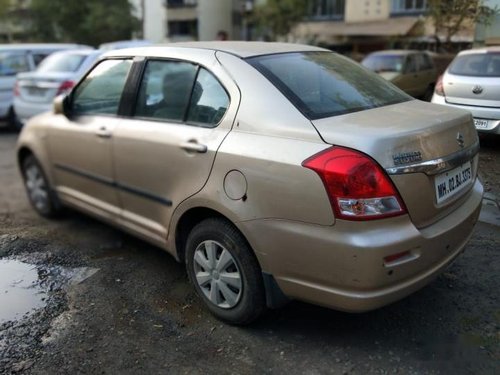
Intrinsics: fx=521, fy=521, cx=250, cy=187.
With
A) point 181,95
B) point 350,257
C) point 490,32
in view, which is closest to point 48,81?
point 181,95

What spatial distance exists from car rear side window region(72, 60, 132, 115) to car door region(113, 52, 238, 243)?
0.25m

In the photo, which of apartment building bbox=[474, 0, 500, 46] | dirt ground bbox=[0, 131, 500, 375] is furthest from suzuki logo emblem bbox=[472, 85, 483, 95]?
apartment building bbox=[474, 0, 500, 46]

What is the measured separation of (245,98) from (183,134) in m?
0.50

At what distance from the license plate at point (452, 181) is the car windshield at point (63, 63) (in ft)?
25.6

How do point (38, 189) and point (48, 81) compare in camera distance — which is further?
point (48, 81)

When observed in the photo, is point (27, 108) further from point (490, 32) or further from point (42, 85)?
point (490, 32)

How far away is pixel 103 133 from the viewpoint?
388 centimetres

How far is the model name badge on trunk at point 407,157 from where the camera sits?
2.51 m

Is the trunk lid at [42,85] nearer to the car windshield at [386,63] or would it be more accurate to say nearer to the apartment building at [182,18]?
the car windshield at [386,63]

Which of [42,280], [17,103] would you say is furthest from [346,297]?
[17,103]

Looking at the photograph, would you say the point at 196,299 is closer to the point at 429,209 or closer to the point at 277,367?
the point at 277,367

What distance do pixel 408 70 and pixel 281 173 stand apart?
36.6ft

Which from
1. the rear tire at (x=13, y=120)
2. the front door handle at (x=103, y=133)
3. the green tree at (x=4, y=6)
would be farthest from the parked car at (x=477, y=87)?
the green tree at (x=4, y=6)

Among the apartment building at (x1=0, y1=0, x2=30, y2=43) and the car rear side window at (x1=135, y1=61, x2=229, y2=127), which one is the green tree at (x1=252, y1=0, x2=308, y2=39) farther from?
the car rear side window at (x1=135, y1=61, x2=229, y2=127)
